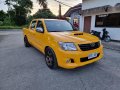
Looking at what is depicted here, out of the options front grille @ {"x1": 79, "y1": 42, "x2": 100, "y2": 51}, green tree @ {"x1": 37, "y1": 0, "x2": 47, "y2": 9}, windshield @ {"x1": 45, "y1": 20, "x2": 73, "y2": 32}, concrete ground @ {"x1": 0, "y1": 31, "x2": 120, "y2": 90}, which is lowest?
concrete ground @ {"x1": 0, "y1": 31, "x2": 120, "y2": 90}

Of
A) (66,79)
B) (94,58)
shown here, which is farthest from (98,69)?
(66,79)

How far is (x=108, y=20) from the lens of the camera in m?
10.6

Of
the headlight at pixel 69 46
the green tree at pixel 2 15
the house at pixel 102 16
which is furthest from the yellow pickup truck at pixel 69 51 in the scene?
the green tree at pixel 2 15

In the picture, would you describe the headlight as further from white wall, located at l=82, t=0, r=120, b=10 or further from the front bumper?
white wall, located at l=82, t=0, r=120, b=10

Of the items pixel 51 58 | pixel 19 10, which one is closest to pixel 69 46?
pixel 51 58

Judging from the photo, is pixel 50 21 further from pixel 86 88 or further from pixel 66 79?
pixel 86 88

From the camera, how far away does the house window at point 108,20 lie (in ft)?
32.7

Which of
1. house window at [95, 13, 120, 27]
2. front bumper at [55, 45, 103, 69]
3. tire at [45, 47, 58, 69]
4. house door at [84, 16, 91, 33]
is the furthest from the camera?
house door at [84, 16, 91, 33]

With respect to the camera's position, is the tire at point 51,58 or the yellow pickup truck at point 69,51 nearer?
the yellow pickup truck at point 69,51

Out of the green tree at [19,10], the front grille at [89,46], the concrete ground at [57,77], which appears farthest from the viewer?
the green tree at [19,10]

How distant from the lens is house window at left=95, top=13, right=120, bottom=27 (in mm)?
9964

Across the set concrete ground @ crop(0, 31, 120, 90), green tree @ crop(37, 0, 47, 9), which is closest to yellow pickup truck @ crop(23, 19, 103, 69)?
concrete ground @ crop(0, 31, 120, 90)

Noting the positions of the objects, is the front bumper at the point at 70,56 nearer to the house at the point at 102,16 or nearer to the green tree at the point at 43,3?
A: the house at the point at 102,16

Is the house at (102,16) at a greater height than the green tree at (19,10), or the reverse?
the green tree at (19,10)
